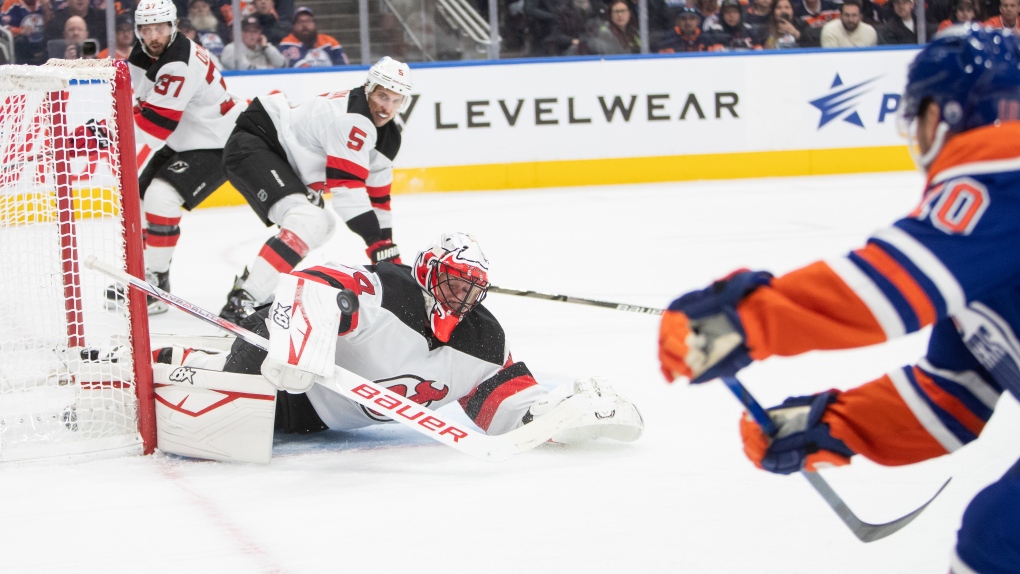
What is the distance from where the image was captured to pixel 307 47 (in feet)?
27.1

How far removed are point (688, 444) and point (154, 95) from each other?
2.94 meters

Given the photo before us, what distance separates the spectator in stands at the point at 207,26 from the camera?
7.76 meters

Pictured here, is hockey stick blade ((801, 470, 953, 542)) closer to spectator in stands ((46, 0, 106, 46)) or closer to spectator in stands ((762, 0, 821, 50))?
spectator in stands ((46, 0, 106, 46))

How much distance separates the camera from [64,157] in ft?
10.2

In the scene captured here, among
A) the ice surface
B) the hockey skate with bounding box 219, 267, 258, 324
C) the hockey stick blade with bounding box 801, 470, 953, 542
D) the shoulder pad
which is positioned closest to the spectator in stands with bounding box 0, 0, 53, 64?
the shoulder pad

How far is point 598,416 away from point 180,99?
2.78m

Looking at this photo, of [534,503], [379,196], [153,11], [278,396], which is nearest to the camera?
[534,503]

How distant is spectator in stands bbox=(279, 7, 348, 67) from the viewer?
27.0 ft

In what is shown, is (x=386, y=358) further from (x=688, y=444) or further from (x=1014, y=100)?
(x=1014, y=100)

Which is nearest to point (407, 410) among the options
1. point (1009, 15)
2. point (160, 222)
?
point (160, 222)

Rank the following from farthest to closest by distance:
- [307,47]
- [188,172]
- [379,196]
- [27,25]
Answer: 1. [307,47]
2. [27,25]
3. [188,172]
4. [379,196]

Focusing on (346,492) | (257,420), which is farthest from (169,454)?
(346,492)

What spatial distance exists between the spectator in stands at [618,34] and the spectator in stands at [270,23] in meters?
2.35

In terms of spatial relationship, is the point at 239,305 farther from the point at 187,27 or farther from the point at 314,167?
the point at 187,27
